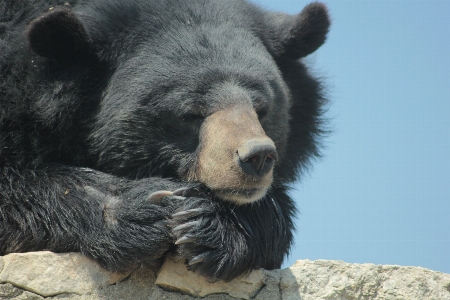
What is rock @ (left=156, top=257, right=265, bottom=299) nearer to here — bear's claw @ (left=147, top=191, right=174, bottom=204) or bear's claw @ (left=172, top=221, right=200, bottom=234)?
bear's claw @ (left=172, top=221, right=200, bottom=234)

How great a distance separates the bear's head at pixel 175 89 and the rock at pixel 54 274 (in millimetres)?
1079

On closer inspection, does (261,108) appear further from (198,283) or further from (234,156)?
(198,283)

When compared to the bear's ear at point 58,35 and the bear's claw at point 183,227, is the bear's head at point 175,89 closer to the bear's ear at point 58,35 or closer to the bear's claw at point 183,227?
the bear's ear at point 58,35

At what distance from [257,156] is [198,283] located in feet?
3.52

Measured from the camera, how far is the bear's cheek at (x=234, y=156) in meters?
4.84

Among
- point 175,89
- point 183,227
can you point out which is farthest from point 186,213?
point 175,89

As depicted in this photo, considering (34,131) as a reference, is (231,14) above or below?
above

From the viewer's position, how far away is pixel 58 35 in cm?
543

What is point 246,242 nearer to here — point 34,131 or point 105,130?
point 105,130

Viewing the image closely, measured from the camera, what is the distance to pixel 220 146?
199 inches

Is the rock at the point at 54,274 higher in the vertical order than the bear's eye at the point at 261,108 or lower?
lower

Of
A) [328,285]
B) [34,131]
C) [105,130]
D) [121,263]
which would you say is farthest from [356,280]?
[34,131]

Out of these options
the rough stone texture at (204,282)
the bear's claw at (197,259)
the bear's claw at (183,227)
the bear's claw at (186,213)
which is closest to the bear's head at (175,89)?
the bear's claw at (186,213)

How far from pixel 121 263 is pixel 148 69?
70.5 inches
